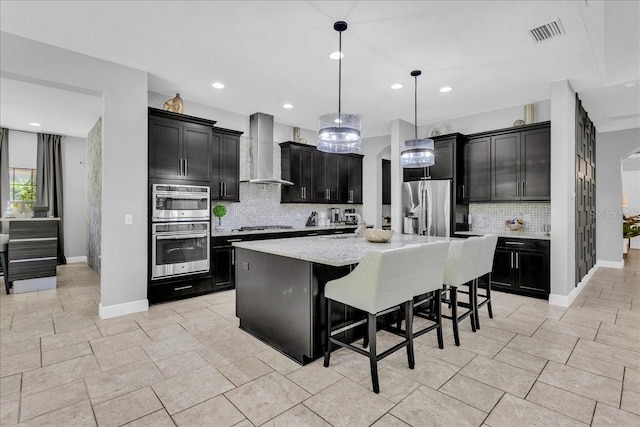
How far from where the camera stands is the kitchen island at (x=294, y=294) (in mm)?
2449

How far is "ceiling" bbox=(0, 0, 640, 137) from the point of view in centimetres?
270

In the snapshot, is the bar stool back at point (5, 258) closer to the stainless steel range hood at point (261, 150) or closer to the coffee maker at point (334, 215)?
the stainless steel range hood at point (261, 150)

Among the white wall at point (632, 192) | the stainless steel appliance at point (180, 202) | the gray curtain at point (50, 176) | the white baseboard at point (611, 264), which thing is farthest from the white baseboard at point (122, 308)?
the white wall at point (632, 192)

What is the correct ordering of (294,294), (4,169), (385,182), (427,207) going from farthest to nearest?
(385,182)
(4,169)
(427,207)
(294,294)

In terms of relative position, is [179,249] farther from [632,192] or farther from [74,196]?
[632,192]

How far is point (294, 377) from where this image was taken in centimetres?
233

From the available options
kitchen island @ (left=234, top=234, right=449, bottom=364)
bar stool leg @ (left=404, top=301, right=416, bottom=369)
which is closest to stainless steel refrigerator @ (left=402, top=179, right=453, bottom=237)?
kitchen island @ (left=234, top=234, right=449, bottom=364)

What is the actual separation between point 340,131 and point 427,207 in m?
3.23

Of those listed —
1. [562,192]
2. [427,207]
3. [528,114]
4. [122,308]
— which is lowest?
[122,308]

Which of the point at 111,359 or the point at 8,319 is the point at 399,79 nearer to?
the point at 111,359

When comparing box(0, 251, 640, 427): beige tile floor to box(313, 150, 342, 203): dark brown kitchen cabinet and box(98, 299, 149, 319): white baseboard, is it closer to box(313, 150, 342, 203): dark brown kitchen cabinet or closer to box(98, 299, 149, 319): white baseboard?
box(98, 299, 149, 319): white baseboard

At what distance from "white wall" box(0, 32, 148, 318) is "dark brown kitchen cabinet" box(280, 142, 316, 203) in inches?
104

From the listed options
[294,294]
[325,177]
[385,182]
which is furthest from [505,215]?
[294,294]

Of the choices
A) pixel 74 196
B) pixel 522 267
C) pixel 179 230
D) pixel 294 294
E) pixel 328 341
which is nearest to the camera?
pixel 328 341
